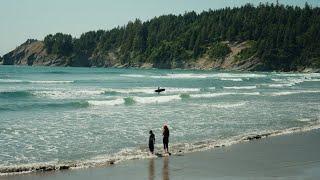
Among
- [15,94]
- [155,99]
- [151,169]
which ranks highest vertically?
[15,94]

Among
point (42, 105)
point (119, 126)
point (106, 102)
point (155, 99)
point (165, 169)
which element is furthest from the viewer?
point (155, 99)

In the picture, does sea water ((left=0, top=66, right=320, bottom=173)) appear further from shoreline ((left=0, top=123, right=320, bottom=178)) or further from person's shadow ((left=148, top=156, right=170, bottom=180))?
person's shadow ((left=148, top=156, right=170, bottom=180))

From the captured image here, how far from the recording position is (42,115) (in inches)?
1475

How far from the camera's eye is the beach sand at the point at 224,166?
17.7 metres

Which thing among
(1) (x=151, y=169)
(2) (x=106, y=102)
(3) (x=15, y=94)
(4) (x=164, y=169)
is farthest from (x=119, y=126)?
(3) (x=15, y=94)

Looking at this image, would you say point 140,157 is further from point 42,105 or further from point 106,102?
point 106,102

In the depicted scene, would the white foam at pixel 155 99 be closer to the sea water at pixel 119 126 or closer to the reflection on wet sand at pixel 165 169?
the sea water at pixel 119 126

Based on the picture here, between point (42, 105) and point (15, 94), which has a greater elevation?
point (15, 94)

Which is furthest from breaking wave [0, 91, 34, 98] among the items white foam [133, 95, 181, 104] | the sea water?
white foam [133, 95, 181, 104]

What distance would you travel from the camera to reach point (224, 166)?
1953 centimetres

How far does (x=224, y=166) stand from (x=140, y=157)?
3779 mm

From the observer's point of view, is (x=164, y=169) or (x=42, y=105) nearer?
(x=164, y=169)

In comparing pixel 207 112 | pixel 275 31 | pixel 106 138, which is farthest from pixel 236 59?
pixel 106 138

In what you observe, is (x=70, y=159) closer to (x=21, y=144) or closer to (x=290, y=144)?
(x=21, y=144)
